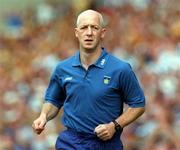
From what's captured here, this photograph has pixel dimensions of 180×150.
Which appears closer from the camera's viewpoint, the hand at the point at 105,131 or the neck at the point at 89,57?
the hand at the point at 105,131

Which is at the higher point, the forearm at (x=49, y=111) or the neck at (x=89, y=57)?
the neck at (x=89, y=57)

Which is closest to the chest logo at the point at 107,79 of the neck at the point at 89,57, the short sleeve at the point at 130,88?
the short sleeve at the point at 130,88

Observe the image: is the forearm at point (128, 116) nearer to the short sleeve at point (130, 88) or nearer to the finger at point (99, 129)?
the short sleeve at point (130, 88)

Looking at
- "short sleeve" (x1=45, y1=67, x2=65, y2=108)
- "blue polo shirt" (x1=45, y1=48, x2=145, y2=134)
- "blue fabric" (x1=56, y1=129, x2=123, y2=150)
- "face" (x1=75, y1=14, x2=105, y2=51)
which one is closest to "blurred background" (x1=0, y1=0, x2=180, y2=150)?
"short sleeve" (x1=45, y1=67, x2=65, y2=108)

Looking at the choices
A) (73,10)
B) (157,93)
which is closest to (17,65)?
(73,10)

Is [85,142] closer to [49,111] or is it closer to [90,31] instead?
[49,111]

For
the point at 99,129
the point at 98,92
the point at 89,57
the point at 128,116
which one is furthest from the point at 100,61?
the point at 99,129

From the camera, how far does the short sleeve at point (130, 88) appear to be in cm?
682

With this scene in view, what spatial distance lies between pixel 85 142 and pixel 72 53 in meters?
7.07

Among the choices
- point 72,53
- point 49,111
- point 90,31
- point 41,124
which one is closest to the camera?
point 90,31

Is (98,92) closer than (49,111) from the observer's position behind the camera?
Yes

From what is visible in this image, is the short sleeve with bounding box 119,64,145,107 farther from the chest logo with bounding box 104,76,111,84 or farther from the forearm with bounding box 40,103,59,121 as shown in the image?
the forearm with bounding box 40,103,59,121

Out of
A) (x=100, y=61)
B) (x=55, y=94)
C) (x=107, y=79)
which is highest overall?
(x=100, y=61)

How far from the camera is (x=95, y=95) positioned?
6816 millimetres
